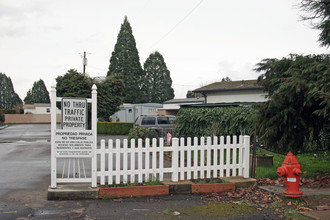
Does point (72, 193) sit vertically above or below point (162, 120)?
below

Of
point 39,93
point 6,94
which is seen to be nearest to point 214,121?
point 39,93

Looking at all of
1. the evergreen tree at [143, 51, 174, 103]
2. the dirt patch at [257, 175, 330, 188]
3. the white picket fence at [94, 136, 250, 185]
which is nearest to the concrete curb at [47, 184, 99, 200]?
the white picket fence at [94, 136, 250, 185]

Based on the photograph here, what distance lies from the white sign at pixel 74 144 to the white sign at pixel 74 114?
0.13 m

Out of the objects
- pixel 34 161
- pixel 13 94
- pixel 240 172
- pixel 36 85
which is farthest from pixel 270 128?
pixel 13 94

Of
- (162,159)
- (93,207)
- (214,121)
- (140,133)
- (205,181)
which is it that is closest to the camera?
(93,207)

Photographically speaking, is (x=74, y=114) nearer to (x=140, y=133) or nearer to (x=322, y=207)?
(x=322, y=207)

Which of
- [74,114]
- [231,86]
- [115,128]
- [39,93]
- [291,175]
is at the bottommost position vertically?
[115,128]

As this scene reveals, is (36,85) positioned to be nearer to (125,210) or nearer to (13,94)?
(13,94)

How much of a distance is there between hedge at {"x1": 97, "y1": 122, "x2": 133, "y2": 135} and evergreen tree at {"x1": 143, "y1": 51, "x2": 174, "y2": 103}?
2943cm

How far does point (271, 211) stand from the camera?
5.75 meters

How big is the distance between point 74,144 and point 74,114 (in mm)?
626

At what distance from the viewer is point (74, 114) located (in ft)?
21.9

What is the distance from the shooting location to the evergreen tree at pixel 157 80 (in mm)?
60375

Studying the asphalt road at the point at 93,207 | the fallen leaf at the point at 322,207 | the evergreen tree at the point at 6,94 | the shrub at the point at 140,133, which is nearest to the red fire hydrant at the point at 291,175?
the fallen leaf at the point at 322,207
